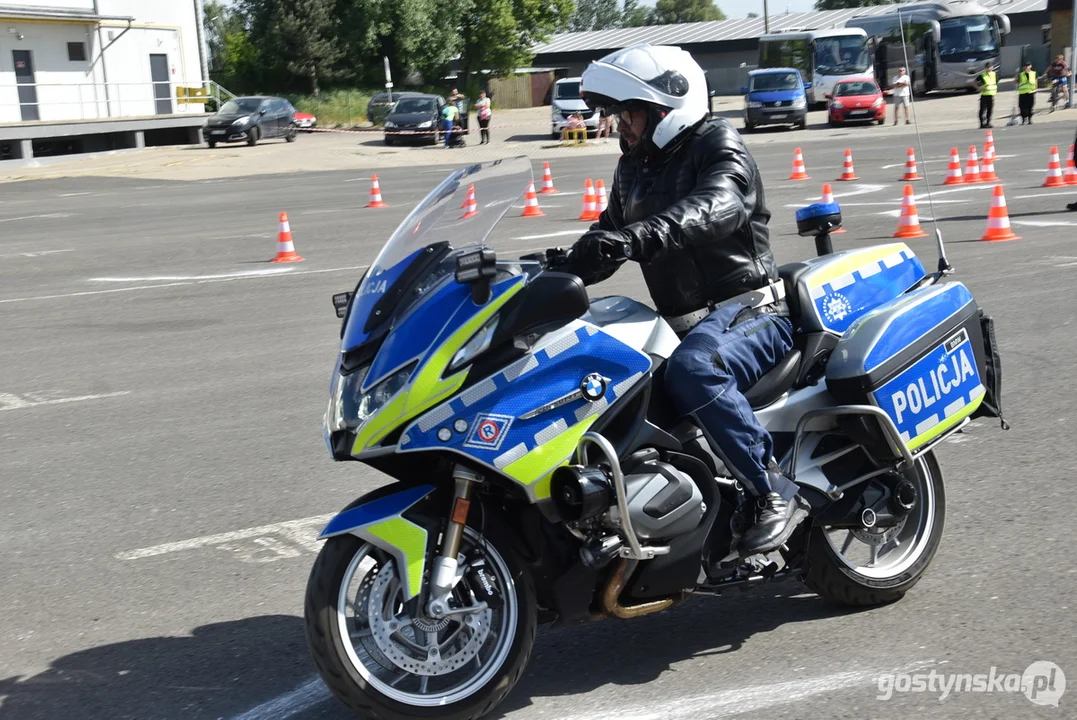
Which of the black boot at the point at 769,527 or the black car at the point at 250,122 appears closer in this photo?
the black boot at the point at 769,527

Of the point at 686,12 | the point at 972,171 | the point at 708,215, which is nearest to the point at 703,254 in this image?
the point at 708,215

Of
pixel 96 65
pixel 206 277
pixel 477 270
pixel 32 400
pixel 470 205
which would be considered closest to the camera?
pixel 477 270

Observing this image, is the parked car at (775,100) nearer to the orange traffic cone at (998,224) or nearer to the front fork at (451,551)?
the orange traffic cone at (998,224)

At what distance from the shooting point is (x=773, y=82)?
42312mm

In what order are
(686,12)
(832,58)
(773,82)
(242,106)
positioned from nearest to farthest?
1. (773,82)
2. (242,106)
3. (832,58)
4. (686,12)

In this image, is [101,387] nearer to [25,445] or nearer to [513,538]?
[25,445]

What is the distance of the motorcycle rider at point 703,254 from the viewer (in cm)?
396

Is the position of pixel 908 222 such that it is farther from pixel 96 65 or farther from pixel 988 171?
pixel 96 65

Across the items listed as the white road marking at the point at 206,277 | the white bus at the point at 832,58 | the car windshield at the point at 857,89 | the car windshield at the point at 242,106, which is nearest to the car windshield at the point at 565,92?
the car windshield at the point at 857,89

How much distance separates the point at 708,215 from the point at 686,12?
177305 millimetres

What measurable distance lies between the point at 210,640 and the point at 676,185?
2262 mm

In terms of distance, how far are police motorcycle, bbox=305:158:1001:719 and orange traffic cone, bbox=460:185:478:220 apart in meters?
0.02

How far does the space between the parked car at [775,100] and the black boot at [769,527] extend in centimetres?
3878

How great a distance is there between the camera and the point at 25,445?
752 centimetres
